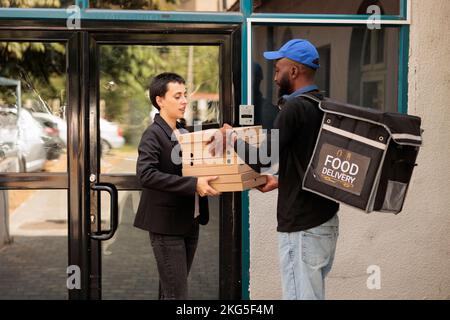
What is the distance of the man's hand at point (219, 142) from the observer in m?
3.51

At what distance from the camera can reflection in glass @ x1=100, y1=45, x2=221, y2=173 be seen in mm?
4695

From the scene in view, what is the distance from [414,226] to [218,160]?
1953 millimetres

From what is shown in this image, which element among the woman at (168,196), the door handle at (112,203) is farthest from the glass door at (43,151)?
the woman at (168,196)

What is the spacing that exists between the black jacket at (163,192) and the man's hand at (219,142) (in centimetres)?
19

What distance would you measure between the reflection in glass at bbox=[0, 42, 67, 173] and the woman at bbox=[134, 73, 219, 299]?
115 cm

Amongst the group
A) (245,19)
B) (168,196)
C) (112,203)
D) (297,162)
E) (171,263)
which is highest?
(245,19)

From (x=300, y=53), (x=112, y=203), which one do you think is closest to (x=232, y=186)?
(x=300, y=53)

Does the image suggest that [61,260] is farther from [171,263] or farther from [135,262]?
[171,263]

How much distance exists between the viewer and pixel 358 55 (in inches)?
201

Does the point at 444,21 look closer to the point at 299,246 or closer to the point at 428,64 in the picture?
the point at 428,64

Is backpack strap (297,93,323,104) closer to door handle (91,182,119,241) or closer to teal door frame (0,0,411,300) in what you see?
teal door frame (0,0,411,300)

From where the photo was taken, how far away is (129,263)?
484 centimetres

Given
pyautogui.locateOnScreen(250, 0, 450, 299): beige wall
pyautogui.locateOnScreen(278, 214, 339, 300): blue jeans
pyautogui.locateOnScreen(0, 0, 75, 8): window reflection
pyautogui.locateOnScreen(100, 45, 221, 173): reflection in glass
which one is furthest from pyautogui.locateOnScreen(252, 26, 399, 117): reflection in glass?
pyautogui.locateOnScreen(278, 214, 339, 300): blue jeans
